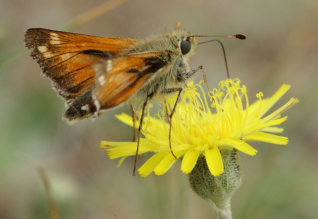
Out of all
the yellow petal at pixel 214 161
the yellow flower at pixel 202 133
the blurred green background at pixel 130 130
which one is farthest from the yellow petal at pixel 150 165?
the blurred green background at pixel 130 130

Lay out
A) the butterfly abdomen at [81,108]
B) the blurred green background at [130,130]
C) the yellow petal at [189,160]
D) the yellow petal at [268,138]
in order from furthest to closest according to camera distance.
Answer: the blurred green background at [130,130] < the yellow petal at [268,138] < the butterfly abdomen at [81,108] < the yellow petal at [189,160]

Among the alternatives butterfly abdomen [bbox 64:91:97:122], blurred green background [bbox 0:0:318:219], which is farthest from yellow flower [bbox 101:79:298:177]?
blurred green background [bbox 0:0:318:219]

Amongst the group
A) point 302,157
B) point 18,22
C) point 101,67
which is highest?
point 101,67

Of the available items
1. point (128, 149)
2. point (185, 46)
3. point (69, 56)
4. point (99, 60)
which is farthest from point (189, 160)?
point (69, 56)

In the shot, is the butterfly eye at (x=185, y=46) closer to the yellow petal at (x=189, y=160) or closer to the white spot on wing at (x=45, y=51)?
the yellow petal at (x=189, y=160)

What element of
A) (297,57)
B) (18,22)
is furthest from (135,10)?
(297,57)

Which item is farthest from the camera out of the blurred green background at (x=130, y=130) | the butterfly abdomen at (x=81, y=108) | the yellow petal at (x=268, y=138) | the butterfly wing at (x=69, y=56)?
the blurred green background at (x=130, y=130)

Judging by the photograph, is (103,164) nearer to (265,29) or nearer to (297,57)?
(297,57)

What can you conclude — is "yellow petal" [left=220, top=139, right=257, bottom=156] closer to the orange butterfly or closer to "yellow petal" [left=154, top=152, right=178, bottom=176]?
"yellow petal" [left=154, top=152, right=178, bottom=176]
